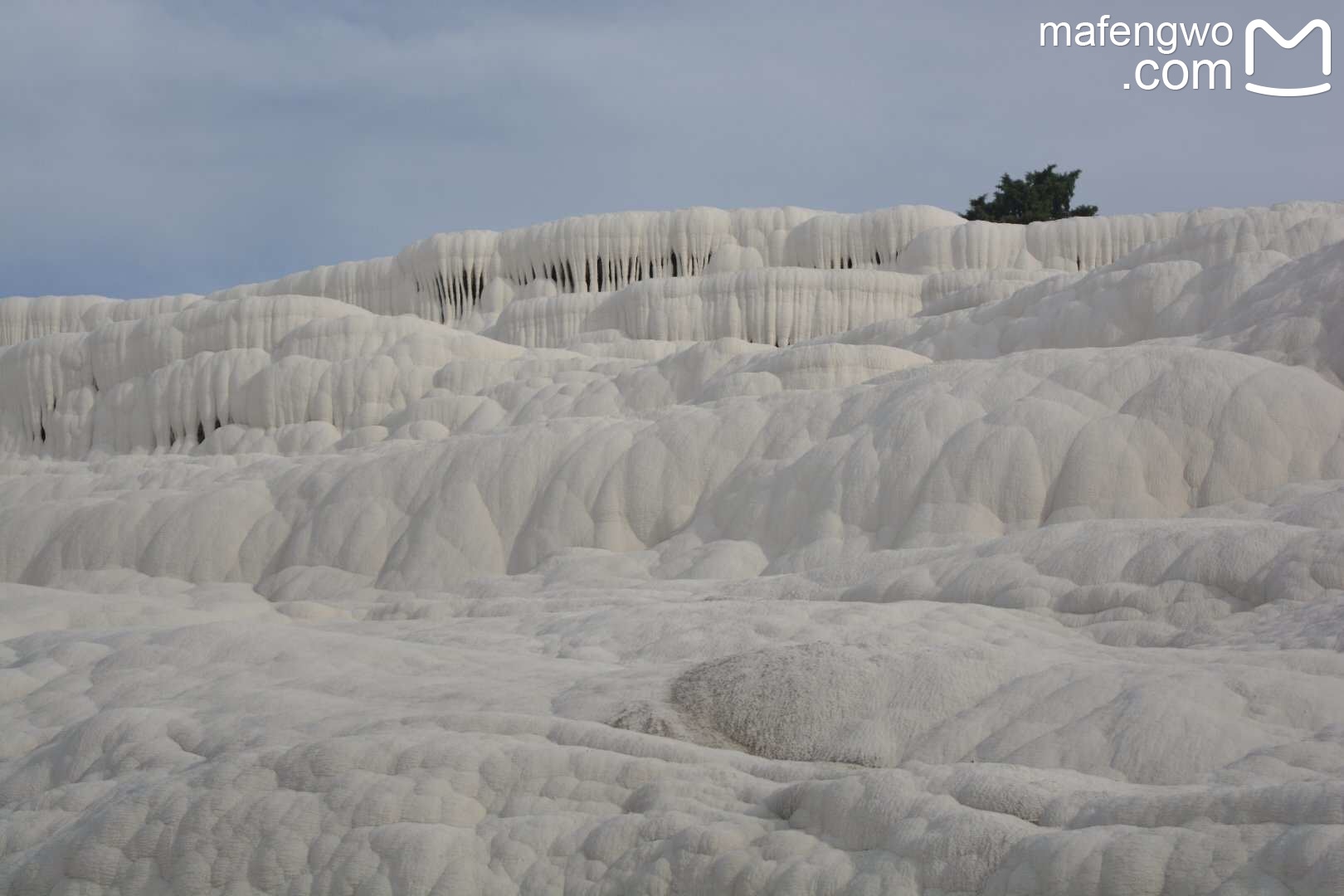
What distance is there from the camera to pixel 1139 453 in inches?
551

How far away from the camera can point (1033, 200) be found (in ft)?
155

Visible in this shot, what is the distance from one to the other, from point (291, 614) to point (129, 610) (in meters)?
1.53

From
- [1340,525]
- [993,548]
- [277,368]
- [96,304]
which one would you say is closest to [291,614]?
[993,548]

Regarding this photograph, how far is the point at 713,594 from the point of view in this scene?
12.1 meters

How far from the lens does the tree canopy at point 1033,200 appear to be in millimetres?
47000

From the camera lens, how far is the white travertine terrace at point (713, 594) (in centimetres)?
524

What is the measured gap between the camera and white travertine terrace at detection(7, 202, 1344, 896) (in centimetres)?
524

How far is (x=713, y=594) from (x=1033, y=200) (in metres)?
37.6

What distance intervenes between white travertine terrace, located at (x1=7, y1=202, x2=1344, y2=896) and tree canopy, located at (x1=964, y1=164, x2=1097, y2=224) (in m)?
14.1

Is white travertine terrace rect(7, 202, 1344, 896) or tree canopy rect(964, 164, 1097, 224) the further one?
tree canopy rect(964, 164, 1097, 224)

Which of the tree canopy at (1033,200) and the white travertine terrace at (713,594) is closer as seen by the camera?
the white travertine terrace at (713,594)

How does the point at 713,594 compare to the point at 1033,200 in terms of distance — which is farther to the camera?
the point at 1033,200

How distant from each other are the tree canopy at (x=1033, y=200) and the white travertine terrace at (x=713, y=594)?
14102 millimetres

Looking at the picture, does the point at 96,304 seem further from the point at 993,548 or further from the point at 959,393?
the point at 993,548
